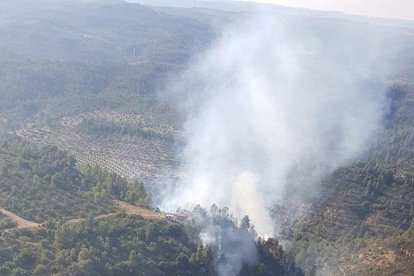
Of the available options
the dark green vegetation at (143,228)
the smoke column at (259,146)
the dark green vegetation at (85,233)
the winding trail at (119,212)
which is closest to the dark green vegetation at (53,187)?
the dark green vegetation at (85,233)

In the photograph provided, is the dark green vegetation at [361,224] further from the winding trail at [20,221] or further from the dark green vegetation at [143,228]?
the winding trail at [20,221]

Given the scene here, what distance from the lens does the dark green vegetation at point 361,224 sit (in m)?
82.0

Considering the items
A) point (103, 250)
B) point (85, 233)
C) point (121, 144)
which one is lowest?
point (121, 144)

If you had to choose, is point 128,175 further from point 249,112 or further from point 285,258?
point 249,112

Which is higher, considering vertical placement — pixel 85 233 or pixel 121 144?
pixel 85 233

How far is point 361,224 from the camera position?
341ft

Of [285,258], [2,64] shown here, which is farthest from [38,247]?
[2,64]

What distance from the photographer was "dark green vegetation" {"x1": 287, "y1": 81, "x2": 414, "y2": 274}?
82000mm

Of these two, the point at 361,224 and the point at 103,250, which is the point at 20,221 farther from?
the point at 361,224

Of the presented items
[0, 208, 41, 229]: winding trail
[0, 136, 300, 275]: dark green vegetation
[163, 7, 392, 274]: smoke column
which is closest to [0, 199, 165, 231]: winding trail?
[0, 208, 41, 229]: winding trail

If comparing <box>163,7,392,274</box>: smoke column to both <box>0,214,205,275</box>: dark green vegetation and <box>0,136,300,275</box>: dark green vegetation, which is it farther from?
<box>0,214,205,275</box>: dark green vegetation

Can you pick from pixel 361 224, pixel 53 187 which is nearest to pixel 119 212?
pixel 53 187

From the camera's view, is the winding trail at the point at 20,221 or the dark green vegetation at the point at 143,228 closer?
the dark green vegetation at the point at 143,228

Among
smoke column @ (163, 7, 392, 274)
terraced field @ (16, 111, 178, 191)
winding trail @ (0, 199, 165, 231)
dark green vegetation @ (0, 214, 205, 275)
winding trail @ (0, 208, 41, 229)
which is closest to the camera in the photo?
dark green vegetation @ (0, 214, 205, 275)
